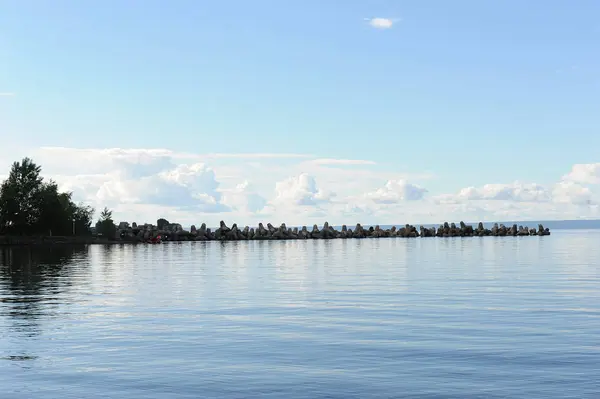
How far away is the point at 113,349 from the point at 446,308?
16185 mm

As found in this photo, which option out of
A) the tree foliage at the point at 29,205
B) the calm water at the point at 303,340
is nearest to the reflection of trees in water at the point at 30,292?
the calm water at the point at 303,340

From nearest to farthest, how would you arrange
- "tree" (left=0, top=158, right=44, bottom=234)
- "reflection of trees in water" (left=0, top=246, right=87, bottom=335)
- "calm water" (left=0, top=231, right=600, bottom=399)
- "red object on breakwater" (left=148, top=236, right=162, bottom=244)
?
1. "calm water" (left=0, top=231, right=600, bottom=399)
2. "reflection of trees in water" (left=0, top=246, right=87, bottom=335)
3. "tree" (left=0, top=158, right=44, bottom=234)
4. "red object on breakwater" (left=148, top=236, right=162, bottom=244)

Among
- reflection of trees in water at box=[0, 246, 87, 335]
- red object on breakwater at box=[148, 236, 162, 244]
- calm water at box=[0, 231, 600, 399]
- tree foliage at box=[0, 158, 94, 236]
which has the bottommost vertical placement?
calm water at box=[0, 231, 600, 399]

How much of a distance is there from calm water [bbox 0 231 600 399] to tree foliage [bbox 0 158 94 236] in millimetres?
103482

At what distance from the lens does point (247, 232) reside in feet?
609

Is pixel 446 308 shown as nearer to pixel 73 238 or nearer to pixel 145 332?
pixel 145 332

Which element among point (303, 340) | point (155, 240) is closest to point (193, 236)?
point (155, 240)

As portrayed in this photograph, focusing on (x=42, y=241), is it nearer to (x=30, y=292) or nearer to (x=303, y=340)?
(x=30, y=292)

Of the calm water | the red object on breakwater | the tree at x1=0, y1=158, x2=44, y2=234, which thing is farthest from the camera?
the red object on breakwater

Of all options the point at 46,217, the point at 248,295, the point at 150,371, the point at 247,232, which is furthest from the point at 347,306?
the point at 247,232

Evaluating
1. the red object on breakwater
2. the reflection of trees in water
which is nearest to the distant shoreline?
the red object on breakwater

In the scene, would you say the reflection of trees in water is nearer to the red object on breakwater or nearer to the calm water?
the calm water

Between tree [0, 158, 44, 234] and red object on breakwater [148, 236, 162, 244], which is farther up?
tree [0, 158, 44, 234]

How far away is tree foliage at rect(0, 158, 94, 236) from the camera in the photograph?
144750mm
